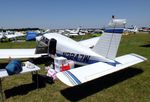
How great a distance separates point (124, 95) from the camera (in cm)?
639

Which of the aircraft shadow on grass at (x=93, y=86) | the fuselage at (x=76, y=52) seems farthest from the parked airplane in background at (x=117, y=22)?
the aircraft shadow on grass at (x=93, y=86)

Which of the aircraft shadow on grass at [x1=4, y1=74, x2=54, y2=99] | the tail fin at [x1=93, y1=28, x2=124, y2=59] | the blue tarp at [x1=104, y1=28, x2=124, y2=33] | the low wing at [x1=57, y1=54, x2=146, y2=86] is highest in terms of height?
the blue tarp at [x1=104, y1=28, x2=124, y2=33]

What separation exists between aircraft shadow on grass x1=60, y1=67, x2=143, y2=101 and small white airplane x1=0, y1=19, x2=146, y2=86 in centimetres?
85

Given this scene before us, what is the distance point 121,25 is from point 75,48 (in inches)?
95.5

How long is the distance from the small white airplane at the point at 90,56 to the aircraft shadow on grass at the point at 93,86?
85cm

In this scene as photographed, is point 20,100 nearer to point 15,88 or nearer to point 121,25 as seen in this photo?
point 15,88

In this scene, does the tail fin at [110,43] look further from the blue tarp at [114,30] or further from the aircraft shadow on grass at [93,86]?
the aircraft shadow on grass at [93,86]

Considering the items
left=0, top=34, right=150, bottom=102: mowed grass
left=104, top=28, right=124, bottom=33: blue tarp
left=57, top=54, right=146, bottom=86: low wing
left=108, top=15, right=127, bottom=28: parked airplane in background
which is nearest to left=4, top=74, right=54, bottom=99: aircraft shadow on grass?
left=0, top=34, right=150, bottom=102: mowed grass

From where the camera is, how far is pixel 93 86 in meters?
7.12

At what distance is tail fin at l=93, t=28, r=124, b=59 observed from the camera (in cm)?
705

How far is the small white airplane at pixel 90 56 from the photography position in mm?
5773

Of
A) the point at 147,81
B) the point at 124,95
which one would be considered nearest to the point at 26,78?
the point at 124,95

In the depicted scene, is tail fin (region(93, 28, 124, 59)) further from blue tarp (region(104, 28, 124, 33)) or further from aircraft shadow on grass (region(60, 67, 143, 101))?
aircraft shadow on grass (region(60, 67, 143, 101))

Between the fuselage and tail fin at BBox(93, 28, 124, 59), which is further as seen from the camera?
the fuselage
